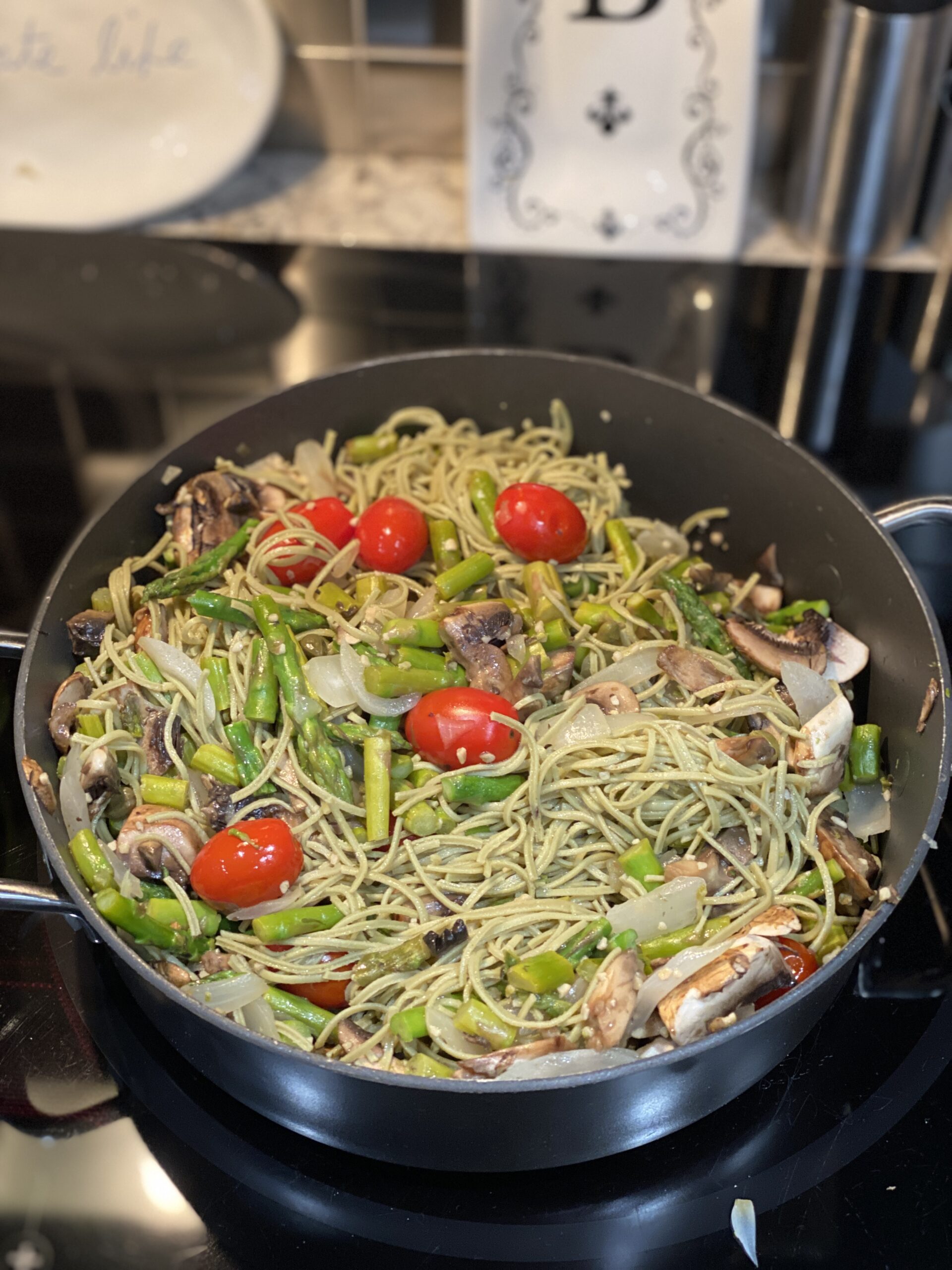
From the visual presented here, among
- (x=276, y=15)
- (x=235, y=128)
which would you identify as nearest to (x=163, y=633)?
(x=235, y=128)

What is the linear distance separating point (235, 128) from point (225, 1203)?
293 centimetres

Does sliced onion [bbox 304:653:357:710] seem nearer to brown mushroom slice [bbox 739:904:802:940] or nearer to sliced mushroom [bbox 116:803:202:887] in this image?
sliced mushroom [bbox 116:803:202:887]

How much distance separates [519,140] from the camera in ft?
10.5

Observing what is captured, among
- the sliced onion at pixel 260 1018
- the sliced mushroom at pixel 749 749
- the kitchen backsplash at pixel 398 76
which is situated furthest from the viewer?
the kitchen backsplash at pixel 398 76

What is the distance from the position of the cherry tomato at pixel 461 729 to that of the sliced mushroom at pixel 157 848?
41 centimetres

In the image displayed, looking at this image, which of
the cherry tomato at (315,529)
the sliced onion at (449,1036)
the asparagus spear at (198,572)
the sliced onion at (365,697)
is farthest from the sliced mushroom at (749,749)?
the asparagus spear at (198,572)

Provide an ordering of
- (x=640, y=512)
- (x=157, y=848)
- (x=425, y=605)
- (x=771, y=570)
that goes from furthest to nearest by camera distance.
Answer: (x=640, y=512)
(x=771, y=570)
(x=425, y=605)
(x=157, y=848)

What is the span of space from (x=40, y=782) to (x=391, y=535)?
791 mm

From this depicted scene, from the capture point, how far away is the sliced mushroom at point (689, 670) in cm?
199

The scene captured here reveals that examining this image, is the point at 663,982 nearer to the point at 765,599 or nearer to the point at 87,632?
the point at 765,599

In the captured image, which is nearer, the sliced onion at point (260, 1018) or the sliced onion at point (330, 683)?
the sliced onion at point (260, 1018)

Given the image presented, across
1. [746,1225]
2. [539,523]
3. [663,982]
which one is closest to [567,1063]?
[663,982]

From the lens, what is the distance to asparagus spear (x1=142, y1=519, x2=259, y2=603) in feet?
6.86

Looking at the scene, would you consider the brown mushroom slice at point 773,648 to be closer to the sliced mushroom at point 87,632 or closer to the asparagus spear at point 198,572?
the asparagus spear at point 198,572
